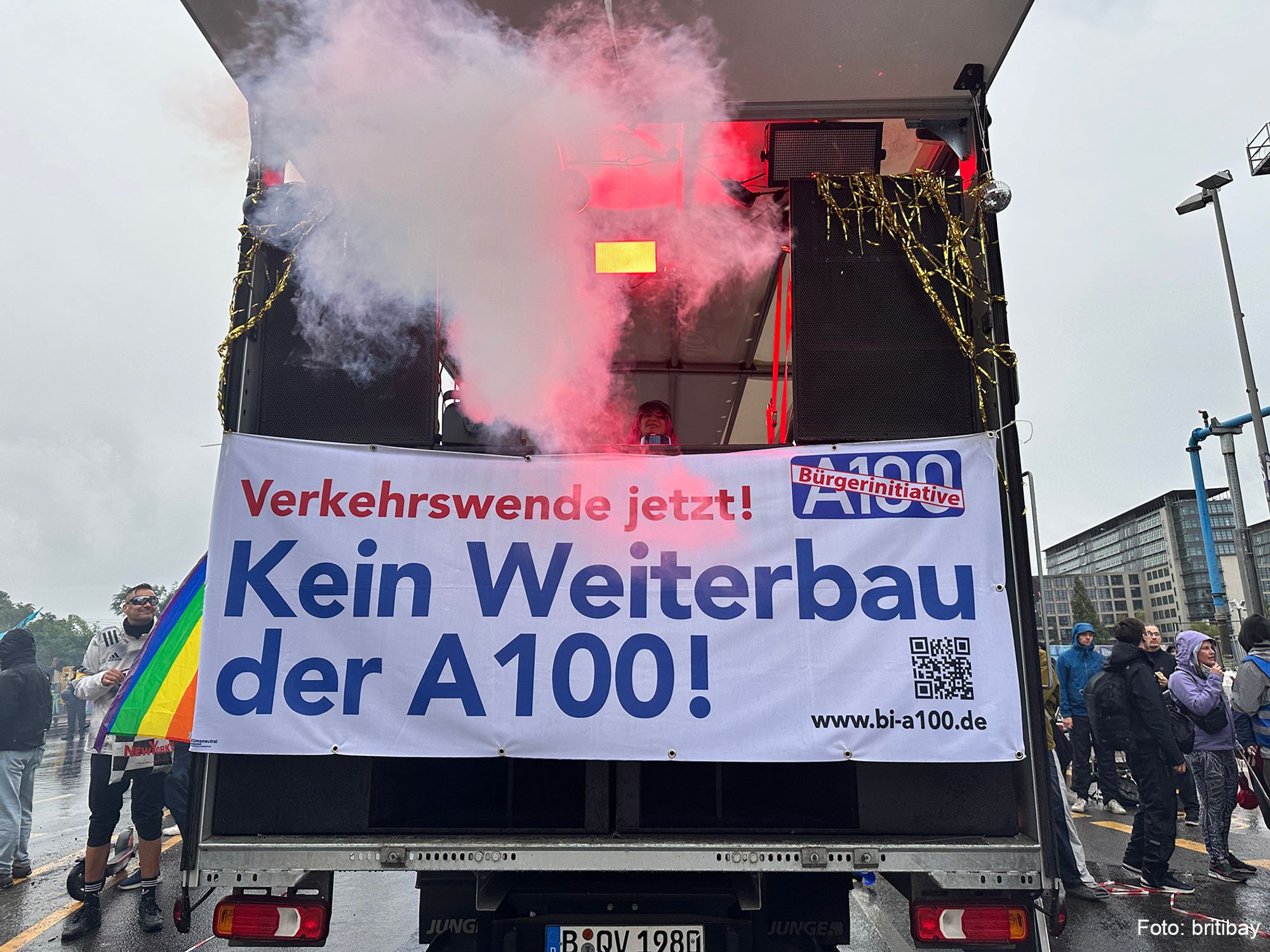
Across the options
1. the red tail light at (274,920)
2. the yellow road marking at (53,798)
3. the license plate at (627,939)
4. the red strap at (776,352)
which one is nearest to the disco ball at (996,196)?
the red strap at (776,352)

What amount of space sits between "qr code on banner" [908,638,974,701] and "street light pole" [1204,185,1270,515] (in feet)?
59.6

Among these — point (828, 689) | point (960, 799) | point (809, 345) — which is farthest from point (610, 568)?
point (960, 799)

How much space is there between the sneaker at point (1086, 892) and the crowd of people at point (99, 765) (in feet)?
19.1

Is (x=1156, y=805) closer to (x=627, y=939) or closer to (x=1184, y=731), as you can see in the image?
(x=1184, y=731)

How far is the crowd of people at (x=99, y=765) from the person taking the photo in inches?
207

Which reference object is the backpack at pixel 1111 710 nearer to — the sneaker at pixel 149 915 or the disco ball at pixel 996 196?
the disco ball at pixel 996 196

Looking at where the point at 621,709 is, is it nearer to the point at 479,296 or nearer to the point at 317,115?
the point at 479,296

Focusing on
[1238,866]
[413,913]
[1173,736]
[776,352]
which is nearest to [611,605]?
[776,352]

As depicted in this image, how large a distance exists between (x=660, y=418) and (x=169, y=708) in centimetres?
308

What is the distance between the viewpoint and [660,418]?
4398mm

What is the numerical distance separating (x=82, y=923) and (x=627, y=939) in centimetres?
429

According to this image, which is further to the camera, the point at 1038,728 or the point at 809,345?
the point at 809,345

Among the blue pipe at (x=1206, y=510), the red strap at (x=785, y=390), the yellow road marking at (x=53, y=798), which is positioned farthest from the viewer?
the blue pipe at (x=1206, y=510)

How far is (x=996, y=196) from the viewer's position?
3.12 meters
